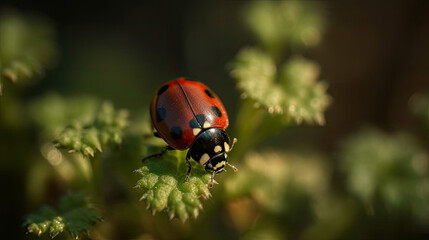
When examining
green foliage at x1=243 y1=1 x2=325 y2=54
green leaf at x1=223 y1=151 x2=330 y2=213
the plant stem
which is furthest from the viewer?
green foliage at x1=243 y1=1 x2=325 y2=54

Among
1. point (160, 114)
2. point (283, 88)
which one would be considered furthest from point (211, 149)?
point (283, 88)

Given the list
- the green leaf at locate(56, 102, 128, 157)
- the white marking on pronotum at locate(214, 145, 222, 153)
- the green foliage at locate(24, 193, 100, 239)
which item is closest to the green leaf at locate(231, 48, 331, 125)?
the white marking on pronotum at locate(214, 145, 222, 153)

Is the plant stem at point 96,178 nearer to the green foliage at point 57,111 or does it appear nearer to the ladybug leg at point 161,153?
the ladybug leg at point 161,153

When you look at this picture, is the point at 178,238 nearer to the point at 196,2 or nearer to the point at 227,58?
the point at 227,58

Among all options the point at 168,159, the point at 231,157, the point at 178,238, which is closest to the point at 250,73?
the point at 231,157

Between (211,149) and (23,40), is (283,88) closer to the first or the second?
(211,149)

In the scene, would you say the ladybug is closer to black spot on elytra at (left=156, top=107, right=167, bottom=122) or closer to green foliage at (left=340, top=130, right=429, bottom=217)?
black spot on elytra at (left=156, top=107, right=167, bottom=122)
